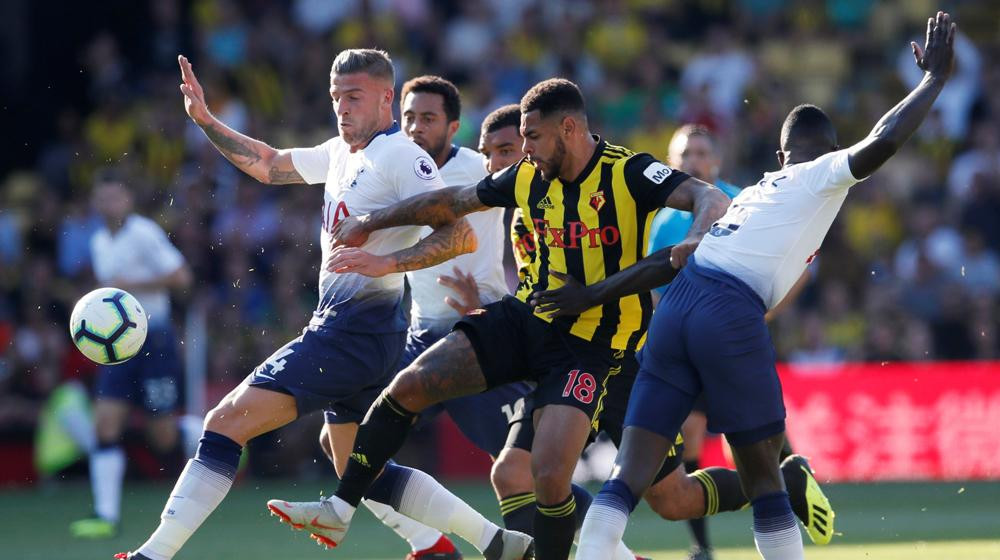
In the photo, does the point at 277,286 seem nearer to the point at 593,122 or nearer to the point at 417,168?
the point at 593,122

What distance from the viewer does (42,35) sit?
766 inches

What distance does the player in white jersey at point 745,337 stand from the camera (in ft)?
21.1

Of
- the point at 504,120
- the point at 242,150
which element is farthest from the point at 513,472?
the point at 242,150

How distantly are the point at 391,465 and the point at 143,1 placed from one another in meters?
13.2

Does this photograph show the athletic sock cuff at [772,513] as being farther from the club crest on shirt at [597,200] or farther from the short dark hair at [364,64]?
the short dark hair at [364,64]

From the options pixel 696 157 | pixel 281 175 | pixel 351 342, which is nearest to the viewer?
pixel 351 342

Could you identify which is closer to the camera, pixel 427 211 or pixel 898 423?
pixel 427 211

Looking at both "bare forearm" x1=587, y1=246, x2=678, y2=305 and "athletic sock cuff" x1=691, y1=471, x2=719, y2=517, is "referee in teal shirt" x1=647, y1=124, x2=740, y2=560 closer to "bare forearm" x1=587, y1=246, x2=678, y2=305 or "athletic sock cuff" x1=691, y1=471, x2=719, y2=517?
"athletic sock cuff" x1=691, y1=471, x2=719, y2=517

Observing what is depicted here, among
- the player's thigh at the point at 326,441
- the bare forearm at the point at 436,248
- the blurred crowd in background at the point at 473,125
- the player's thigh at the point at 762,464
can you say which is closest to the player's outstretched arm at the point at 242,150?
the bare forearm at the point at 436,248

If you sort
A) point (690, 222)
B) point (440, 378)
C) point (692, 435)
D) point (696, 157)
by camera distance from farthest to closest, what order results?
point (696, 157) < point (692, 435) < point (690, 222) < point (440, 378)

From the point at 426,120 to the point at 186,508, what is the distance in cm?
260

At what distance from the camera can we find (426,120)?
27.6 feet

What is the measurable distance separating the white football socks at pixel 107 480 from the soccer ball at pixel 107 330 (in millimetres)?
3307

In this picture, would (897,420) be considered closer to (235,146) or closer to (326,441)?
(326,441)
